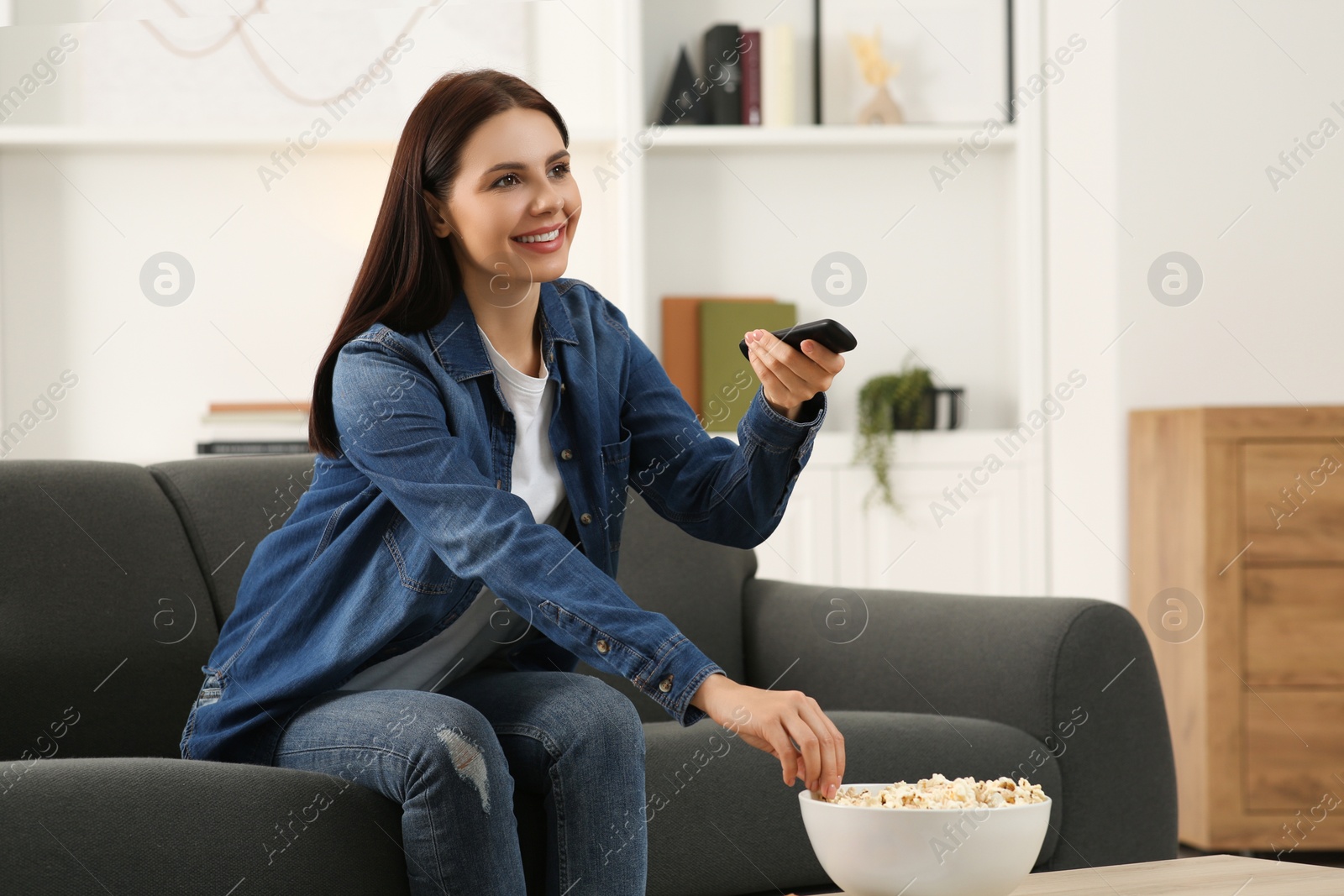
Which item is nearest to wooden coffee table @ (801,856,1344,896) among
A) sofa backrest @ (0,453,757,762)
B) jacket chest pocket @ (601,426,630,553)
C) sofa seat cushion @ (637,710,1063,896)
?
sofa seat cushion @ (637,710,1063,896)

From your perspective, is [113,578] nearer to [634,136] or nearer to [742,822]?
[742,822]

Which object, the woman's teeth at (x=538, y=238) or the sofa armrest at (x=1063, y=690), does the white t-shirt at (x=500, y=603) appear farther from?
the sofa armrest at (x=1063, y=690)

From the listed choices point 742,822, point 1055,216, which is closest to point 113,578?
point 742,822

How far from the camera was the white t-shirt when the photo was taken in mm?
1323

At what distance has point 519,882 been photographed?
3.71ft

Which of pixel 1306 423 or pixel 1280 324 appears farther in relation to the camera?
pixel 1280 324

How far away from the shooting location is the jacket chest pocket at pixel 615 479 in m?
1.42

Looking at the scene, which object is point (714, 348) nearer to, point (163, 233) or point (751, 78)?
point (751, 78)

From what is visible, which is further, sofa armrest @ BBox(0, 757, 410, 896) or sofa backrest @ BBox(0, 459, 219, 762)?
sofa backrest @ BBox(0, 459, 219, 762)

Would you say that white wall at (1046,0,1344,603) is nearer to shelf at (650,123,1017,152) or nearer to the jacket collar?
shelf at (650,123,1017,152)

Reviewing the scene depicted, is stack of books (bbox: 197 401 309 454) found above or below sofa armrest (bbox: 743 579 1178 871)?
above

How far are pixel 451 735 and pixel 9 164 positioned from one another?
9.43 feet

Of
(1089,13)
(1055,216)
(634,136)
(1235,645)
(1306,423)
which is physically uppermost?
(1089,13)

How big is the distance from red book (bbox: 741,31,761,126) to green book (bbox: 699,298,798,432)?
490 mm
